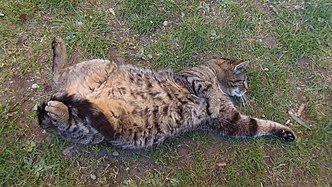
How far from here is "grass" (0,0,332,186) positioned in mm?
3488

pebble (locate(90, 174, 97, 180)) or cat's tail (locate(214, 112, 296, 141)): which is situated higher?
cat's tail (locate(214, 112, 296, 141))

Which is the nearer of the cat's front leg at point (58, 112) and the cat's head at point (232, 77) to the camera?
the cat's front leg at point (58, 112)

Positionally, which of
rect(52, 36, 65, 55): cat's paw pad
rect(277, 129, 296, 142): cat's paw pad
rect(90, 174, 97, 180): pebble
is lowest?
rect(90, 174, 97, 180): pebble

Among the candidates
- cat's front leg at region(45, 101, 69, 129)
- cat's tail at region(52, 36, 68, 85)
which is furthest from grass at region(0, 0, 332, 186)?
cat's front leg at region(45, 101, 69, 129)

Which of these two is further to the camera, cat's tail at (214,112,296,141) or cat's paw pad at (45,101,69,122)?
cat's tail at (214,112,296,141)

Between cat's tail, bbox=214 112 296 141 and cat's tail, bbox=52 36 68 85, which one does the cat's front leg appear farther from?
cat's tail, bbox=214 112 296 141

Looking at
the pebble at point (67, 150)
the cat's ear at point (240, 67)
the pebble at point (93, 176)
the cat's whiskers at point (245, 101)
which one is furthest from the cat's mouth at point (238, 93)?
the pebble at point (67, 150)

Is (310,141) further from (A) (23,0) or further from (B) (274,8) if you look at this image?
(A) (23,0)

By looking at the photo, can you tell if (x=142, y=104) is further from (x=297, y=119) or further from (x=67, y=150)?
(x=297, y=119)

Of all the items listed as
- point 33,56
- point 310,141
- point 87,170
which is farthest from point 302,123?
point 33,56

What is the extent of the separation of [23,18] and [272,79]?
9.84 feet

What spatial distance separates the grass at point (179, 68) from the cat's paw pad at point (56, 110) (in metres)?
0.69

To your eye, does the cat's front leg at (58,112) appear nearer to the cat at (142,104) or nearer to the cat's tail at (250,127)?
the cat at (142,104)

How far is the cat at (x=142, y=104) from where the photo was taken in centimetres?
A: 301
